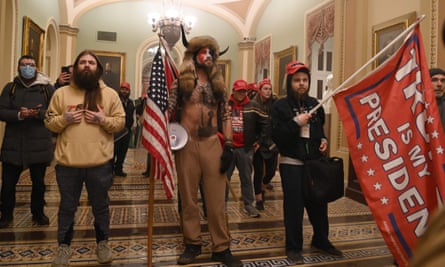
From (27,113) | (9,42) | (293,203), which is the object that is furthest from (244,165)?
(9,42)

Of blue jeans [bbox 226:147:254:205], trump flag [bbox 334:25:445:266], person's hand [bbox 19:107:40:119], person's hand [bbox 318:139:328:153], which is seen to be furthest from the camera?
blue jeans [bbox 226:147:254:205]

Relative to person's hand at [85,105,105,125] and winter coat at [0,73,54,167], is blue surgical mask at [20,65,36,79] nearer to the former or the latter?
winter coat at [0,73,54,167]

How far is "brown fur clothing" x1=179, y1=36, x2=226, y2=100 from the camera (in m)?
2.93

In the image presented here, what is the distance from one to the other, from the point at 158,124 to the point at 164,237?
1.44 metres

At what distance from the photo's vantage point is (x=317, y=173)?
306cm

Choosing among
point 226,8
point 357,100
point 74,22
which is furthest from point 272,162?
point 74,22

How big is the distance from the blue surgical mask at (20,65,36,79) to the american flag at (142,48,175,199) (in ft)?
5.12

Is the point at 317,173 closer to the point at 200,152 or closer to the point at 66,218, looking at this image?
the point at 200,152

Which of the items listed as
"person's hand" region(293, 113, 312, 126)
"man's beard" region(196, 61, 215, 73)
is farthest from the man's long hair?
"person's hand" region(293, 113, 312, 126)

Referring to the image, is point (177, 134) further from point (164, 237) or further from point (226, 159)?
point (164, 237)

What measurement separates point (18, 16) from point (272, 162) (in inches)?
238

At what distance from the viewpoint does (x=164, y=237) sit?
144 inches

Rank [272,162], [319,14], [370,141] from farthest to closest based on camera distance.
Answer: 1. [319,14]
2. [272,162]
3. [370,141]

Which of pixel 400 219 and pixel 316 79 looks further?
pixel 316 79
